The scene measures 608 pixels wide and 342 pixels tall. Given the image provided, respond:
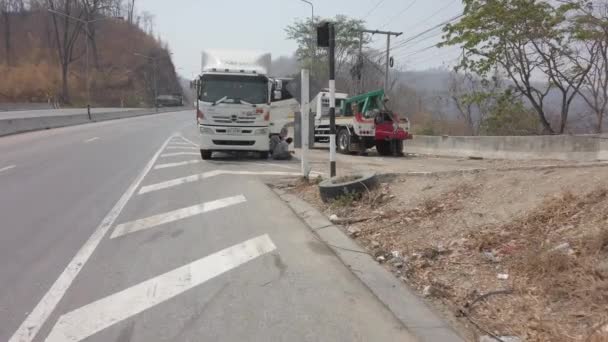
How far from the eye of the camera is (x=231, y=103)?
661 inches

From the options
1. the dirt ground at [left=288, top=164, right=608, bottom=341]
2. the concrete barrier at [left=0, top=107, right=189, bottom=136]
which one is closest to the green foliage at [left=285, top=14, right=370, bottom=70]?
the concrete barrier at [left=0, top=107, right=189, bottom=136]

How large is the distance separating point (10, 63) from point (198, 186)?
3543 inches

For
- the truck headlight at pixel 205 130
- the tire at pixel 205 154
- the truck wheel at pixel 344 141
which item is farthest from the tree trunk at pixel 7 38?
the truck headlight at pixel 205 130

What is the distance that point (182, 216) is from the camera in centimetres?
853

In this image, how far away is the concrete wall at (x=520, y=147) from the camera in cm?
1529

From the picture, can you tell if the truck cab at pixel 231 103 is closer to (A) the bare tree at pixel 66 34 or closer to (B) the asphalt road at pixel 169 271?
(B) the asphalt road at pixel 169 271

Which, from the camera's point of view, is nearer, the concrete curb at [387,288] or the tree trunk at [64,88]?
the concrete curb at [387,288]

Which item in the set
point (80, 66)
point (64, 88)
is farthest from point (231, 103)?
point (80, 66)

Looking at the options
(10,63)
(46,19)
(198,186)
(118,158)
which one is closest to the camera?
(198,186)

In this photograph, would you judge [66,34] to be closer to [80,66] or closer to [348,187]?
[80,66]

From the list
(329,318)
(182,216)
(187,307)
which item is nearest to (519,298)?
(329,318)

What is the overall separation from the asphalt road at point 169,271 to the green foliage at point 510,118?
16.1m

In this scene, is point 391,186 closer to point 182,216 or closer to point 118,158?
point 182,216

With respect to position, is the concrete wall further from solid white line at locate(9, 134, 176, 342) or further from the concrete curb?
solid white line at locate(9, 134, 176, 342)
